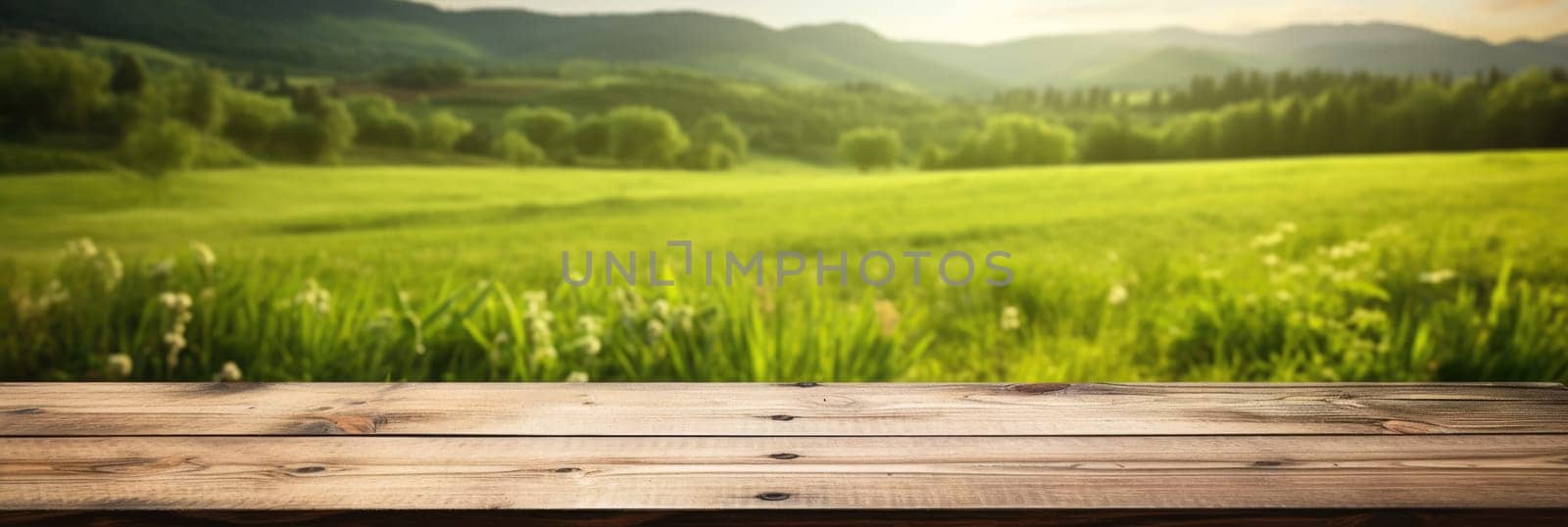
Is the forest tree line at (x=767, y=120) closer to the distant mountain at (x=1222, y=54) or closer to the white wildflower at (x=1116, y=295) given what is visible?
the distant mountain at (x=1222, y=54)

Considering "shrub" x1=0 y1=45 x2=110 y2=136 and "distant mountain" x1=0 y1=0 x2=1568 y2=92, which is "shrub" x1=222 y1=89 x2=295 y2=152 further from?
"shrub" x1=0 y1=45 x2=110 y2=136

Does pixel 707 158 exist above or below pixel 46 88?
below

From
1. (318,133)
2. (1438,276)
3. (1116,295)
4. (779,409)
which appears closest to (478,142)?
(318,133)

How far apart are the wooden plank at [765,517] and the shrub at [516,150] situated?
118 inches

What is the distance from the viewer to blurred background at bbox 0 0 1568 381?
286cm

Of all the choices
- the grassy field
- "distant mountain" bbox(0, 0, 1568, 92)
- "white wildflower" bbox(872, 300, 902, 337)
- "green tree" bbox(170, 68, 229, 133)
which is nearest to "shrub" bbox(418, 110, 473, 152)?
the grassy field

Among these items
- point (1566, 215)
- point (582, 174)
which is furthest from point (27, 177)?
point (1566, 215)

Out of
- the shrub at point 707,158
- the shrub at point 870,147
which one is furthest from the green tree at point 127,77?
the shrub at point 870,147

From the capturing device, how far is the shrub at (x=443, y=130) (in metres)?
3.68

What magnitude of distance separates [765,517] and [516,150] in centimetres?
317

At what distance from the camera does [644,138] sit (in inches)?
151

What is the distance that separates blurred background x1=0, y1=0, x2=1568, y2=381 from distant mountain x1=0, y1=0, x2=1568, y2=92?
0.04 feet

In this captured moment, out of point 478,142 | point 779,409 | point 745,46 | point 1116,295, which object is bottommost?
point 1116,295

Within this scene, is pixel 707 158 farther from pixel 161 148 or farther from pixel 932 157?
pixel 161 148
